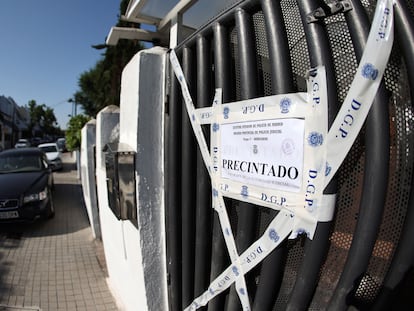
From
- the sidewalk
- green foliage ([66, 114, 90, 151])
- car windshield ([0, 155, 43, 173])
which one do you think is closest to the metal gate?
the sidewalk

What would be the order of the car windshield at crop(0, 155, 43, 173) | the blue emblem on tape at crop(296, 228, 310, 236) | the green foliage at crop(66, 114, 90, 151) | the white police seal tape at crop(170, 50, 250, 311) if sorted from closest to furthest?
the blue emblem on tape at crop(296, 228, 310, 236), the white police seal tape at crop(170, 50, 250, 311), the car windshield at crop(0, 155, 43, 173), the green foliage at crop(66, 114, 90, 151)

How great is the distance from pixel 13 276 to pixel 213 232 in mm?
3906

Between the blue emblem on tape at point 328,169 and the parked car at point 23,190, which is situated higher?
Result: the blue emblem on tape at point 328,169

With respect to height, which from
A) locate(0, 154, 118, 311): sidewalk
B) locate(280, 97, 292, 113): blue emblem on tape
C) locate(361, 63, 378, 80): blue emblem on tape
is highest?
locate(361, 63, 378, 80): blue emblem on tape

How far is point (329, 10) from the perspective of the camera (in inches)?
47.9

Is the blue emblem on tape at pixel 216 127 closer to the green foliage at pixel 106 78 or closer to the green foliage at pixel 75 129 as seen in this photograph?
the green foliage at pixel 106 78

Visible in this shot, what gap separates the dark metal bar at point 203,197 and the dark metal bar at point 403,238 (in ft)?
3.60

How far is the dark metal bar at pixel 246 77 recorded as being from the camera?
1547 millimetres

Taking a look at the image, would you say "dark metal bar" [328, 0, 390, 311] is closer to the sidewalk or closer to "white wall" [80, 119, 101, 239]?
the sidewalk

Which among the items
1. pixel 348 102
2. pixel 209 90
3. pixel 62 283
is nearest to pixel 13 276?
pixel 62 283

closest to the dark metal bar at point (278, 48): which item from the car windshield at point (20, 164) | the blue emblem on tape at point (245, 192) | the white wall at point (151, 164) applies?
the blue emblem on tape at point (245, 192)

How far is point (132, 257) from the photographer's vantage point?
269 centimetres

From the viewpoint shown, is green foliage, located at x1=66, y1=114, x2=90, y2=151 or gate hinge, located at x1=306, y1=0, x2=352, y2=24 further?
green foliage, located at x1=66, y1=114, x2=90, y2=151

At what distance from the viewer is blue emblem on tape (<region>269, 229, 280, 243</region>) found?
4.60 feet
